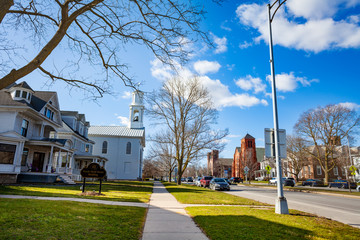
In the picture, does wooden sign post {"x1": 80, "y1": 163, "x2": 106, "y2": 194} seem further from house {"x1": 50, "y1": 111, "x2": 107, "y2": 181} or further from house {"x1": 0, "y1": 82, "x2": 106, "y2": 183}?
house {"x1": 50, "y1": 111, "x2": 107, "y2": 181}

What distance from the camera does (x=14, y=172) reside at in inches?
837

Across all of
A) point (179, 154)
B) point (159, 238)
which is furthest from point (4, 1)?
point (179, 154)

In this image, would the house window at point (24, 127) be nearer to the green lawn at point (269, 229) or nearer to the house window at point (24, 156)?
the house window at point (24, 156)

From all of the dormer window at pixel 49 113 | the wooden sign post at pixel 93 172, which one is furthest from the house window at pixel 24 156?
the wooden sign post at pixel 93 172

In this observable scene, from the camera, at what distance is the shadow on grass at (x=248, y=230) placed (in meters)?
5.26

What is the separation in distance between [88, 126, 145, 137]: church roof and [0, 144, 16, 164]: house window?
2569 centimetres

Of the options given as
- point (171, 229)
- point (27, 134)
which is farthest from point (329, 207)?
point (27, 134)

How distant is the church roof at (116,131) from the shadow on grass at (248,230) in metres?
42.2

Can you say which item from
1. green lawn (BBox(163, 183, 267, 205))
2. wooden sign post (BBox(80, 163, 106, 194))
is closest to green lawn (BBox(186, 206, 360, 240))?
green lawn (BBox(163, 183, 267, 205))

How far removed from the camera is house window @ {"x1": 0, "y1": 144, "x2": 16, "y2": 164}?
21.0 m

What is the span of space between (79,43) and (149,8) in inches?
126

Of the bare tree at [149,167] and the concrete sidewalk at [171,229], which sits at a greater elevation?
the bare tree at [149,167]

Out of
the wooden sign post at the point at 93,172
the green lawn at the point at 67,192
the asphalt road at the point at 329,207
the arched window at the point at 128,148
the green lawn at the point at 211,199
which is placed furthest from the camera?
the arched window at the point at 128,148

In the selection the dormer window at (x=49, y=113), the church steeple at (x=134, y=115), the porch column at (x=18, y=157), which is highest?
the church steeple at (x=134, y=115)
